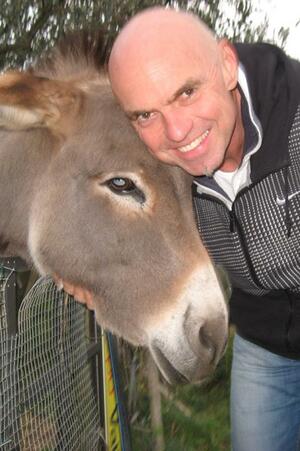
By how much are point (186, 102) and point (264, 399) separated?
1.40 m

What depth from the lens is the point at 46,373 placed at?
→ 2785 millimetres

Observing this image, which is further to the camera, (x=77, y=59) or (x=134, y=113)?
(x=77, y=59)

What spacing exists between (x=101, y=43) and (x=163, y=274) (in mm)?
1241

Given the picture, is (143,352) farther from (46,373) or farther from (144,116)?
(144,116)

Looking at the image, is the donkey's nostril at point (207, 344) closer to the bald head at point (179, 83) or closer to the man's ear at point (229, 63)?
the bald head at point (179, 83)

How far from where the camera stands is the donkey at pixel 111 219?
86.7 inches

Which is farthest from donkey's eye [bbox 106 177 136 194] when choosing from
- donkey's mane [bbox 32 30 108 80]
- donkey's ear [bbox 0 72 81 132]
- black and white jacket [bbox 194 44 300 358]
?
donkey's mane [bbox 32 30 108 80]

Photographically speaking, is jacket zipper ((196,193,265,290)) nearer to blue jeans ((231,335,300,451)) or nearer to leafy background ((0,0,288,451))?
blue jeans ((231,335,300,451))

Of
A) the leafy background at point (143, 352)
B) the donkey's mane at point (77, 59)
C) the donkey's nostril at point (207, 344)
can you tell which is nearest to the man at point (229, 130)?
the donkey's nostril at point (207, 344)

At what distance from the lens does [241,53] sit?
2127 mm

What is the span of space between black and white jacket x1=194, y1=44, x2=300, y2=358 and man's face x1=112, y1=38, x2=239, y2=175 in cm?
12

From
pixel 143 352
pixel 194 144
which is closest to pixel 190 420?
pixel 143 352

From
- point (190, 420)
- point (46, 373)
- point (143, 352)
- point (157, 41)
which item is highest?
point (157, 41)

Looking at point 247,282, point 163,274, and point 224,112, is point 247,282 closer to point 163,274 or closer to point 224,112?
point 163,274
